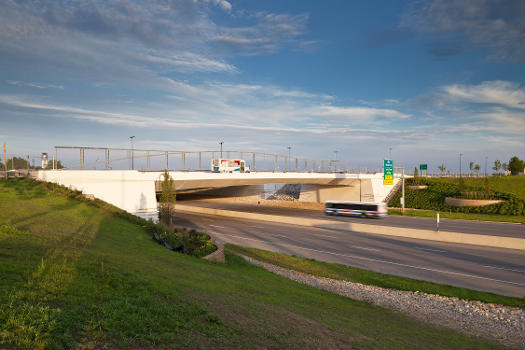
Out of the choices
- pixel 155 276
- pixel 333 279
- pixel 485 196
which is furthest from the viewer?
pixel 485 196

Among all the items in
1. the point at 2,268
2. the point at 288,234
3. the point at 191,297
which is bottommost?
the point at 288,234

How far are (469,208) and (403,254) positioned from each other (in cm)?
2840

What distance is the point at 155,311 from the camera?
6.14 metres

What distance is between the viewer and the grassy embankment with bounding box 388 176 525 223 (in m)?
41.5

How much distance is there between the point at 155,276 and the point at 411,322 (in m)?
7.92

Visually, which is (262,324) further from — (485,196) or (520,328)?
(485,196)

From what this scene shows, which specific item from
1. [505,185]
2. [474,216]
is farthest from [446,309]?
[505,185]

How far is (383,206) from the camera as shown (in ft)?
141

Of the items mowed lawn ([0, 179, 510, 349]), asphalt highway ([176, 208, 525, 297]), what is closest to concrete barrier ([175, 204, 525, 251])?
asphalt highway ([176, 208, 525, 297])

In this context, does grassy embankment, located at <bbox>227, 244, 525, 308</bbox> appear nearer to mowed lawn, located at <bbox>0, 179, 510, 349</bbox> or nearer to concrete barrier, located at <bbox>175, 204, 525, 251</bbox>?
mowed lawn, located at <bbox>0, 179, 510, 349</bbox>

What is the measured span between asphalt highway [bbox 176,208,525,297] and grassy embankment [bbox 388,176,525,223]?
18809mm

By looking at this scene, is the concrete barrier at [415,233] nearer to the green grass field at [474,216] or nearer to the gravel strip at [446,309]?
the gravel strip at [446,309]

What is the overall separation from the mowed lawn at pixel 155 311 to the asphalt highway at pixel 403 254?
28.4 feet

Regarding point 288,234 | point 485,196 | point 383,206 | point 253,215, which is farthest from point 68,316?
point 485,196
